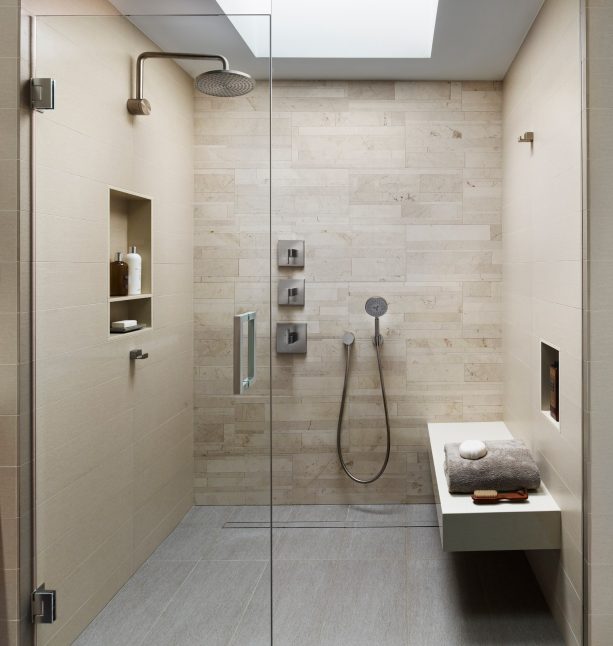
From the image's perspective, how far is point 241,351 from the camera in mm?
1839

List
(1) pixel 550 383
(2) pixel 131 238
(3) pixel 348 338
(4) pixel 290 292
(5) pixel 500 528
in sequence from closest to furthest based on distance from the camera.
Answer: (2) pixel 131 238 → (5) pixel 500 528 → (1) pixel 550 383 → (4) pixel 290 292 → (3) pixel 348 338

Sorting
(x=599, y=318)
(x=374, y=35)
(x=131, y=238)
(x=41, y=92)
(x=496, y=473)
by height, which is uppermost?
(x=374, y=35)

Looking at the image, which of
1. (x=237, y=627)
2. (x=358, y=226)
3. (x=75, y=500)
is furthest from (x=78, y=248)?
(x=358, y=226)

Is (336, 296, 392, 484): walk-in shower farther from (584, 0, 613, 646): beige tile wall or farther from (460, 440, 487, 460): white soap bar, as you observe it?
(584, 0, 613, 646): beige tile wall

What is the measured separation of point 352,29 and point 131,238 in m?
1.72

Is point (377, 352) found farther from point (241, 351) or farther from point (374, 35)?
point (374, 35)

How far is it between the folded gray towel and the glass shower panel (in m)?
0.79

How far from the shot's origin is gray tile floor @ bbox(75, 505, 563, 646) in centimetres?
185

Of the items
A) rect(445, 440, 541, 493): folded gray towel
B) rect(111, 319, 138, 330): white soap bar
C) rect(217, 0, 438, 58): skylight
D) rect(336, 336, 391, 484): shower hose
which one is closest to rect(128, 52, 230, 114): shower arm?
rect(111, 319, 138, 330): white soap bar

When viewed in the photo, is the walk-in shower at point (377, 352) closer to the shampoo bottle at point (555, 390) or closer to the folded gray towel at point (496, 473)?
the folded gray towel at point (496, 473)

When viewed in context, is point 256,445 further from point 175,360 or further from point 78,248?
point 78,248

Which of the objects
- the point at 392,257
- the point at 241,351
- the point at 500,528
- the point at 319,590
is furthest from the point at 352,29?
the point at 319,590

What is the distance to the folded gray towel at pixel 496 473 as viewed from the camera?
2.18m

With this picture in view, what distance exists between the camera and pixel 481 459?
227cm
